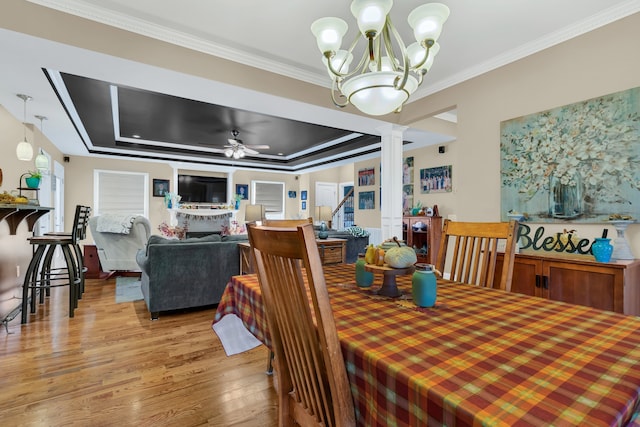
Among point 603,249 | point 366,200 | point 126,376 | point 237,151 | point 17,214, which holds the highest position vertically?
point 237,151

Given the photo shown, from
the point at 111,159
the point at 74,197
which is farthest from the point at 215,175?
the point at 74,197

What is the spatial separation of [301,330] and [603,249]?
2.22 meters

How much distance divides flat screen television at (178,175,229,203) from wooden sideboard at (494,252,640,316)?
25.5ft

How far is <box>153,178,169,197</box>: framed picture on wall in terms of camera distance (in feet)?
25.9

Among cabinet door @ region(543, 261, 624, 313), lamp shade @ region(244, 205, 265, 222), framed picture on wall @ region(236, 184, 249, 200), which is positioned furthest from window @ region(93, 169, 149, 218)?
cabinet door @ region(543, 261, 624, 313)

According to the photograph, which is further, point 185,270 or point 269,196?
point 269,196

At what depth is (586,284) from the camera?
2.07 meters

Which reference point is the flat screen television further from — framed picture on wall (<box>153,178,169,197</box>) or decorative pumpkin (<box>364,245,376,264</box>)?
decorative pumpkin (<box>364,245,376,264</box>)

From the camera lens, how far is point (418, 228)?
576cm

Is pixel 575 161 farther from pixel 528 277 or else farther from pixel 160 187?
pixel 160 187

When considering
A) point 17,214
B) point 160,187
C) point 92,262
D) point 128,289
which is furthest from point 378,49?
point 160,187

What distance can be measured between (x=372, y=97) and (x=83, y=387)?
2502 mm

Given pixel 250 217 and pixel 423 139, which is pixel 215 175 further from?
pixel 423 139

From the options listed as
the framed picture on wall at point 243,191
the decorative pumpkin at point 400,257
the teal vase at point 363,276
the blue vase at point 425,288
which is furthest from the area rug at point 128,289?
the framed picture on wall at point 243,191
